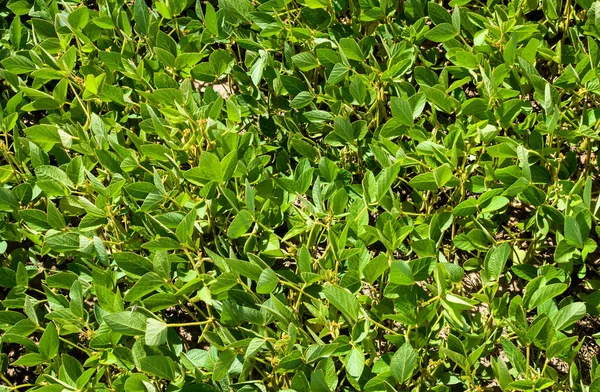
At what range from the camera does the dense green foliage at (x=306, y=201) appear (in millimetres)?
1426

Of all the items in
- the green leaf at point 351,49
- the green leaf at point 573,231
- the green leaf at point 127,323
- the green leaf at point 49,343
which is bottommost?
the green leaf at point 49,343

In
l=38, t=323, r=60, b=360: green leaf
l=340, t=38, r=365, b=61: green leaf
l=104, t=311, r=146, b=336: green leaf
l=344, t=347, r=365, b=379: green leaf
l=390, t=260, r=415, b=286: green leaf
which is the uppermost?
l=340, t=38, r=365, b=61: green leaf

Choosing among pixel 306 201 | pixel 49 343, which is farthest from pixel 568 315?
pixel 49 343

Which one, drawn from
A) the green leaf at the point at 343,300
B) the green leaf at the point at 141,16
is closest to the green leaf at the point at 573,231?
the green leaf at the point at 343,300

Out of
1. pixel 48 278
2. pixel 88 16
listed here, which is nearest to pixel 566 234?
pixel 48 278

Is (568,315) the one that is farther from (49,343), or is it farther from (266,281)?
(49,343)

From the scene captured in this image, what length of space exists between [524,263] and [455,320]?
311 mm

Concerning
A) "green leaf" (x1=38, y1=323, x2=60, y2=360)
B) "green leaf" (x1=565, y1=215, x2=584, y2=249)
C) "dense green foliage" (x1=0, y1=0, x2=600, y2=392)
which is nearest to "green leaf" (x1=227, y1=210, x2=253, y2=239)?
"dense green foliage" (x1=0, y1=0, x2=600, y2=392)

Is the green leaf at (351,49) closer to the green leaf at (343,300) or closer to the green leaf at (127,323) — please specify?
the green leaf at (343,300)

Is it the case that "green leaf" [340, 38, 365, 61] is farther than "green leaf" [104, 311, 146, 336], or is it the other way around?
"green leaf" [340, 38, 365, 61]

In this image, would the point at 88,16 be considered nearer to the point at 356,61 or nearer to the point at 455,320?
the point at 356,61

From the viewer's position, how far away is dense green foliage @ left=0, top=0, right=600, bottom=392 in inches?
56.1

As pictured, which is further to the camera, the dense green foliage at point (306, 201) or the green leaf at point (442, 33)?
the green leaf at point (442, 33)

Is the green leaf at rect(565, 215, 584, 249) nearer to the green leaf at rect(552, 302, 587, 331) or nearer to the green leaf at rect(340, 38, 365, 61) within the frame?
the green leaf at rect(552, 302, 587, 331)
